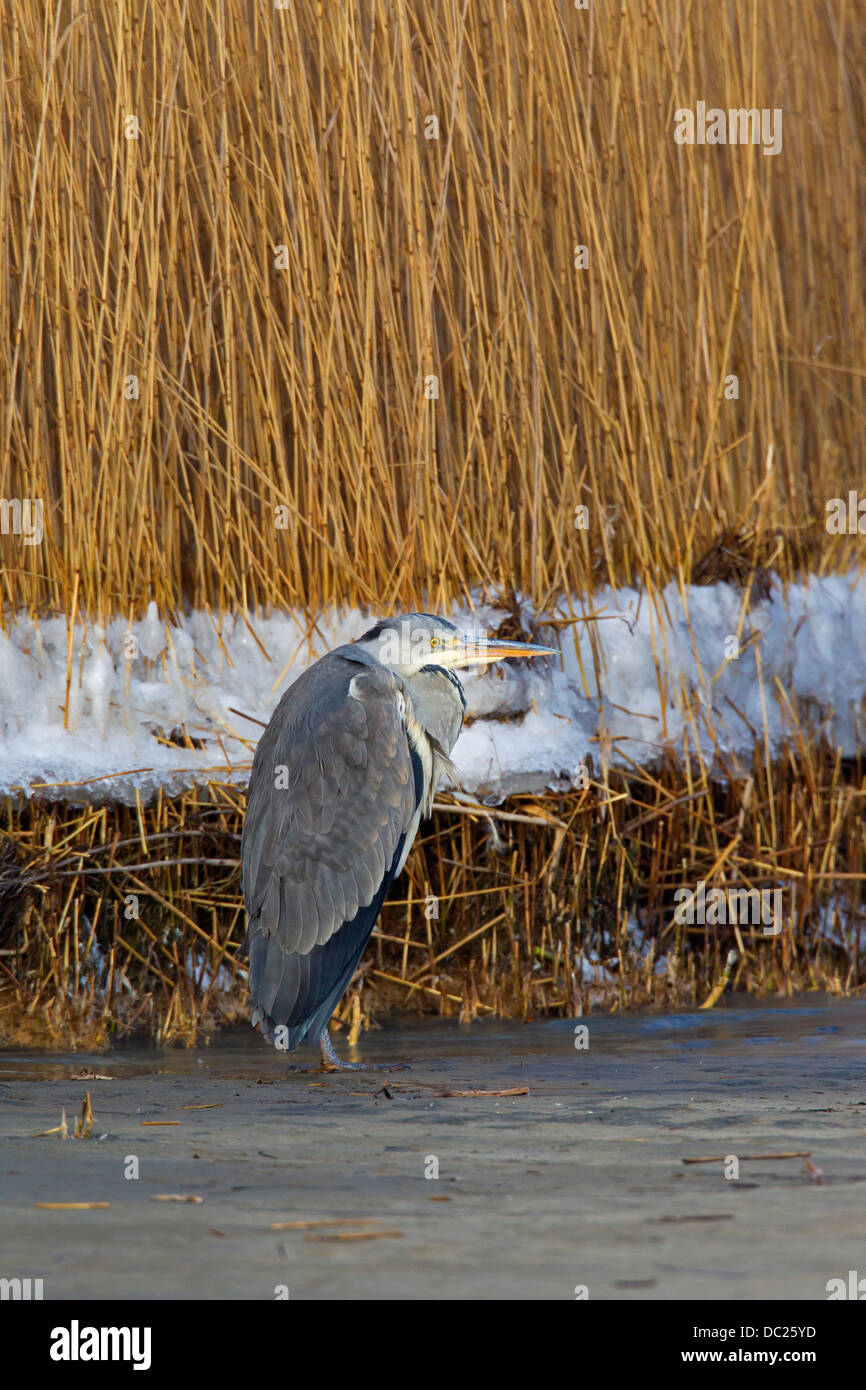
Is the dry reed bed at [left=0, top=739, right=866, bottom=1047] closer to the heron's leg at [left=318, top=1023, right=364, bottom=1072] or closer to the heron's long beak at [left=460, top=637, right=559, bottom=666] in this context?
the heron's long beak at [left=460, top=637, right=559, bottom=666]

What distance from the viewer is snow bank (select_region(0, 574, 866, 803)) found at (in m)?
4.70

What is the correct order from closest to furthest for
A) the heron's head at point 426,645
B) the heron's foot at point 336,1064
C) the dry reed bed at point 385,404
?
the heron's foot at point 336,1064
the heron's head at point 426,645
the dry reed bed at point 385,404

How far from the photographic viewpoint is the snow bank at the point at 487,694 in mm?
4695

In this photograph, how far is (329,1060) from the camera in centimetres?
391

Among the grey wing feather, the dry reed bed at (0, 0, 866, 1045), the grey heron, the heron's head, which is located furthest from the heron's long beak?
the dry reed bed at (0, 0, 866, 1045)

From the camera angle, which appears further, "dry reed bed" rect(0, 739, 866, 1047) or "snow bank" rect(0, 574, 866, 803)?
"snow bank" rect(0, 574, 866, 803)

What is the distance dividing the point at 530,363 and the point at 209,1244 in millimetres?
3529

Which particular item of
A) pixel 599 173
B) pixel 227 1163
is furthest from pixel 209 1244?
pixel 599 173

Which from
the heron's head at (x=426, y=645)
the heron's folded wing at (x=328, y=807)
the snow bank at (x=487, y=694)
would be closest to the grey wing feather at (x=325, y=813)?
the heron's folded wing at (x=328, y=807)

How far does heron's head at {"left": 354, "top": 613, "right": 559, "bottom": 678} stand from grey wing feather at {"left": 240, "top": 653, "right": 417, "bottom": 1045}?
6.9 inches

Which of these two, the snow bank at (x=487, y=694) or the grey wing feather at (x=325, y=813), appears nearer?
the grey wing feather at (x=325, y=813)

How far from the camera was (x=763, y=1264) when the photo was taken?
6.68ft

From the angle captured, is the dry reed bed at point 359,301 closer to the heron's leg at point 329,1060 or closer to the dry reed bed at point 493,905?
the dry reed bed at point 493,905

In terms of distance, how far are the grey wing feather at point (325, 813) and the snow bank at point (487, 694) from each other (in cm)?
58
